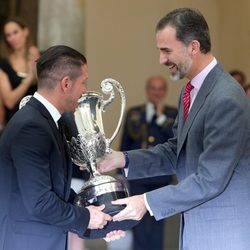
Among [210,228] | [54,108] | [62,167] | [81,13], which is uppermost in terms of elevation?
[81,13]

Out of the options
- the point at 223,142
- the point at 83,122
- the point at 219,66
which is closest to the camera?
the point at 223,142

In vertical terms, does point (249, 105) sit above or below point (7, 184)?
A: above

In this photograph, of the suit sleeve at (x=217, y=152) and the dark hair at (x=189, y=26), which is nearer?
the suit sleeve at (x=217, y=152)

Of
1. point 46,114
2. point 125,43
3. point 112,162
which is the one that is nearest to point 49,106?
point 46,114

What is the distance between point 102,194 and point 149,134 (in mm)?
2374

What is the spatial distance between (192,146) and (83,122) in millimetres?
512

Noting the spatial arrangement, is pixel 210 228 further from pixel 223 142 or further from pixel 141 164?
pixel 141 164

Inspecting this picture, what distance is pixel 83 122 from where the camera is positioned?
10.5ft

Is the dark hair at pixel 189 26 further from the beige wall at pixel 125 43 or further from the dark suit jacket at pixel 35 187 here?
the beige wall at pixel 125 43

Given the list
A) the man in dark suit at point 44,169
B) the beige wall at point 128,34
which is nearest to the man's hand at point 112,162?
the man in dark suit at point 44,169

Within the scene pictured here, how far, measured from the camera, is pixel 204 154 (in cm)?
280

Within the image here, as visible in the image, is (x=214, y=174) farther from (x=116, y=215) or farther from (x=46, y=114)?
(x=46, y=114)

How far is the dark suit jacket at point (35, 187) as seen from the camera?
2.71m

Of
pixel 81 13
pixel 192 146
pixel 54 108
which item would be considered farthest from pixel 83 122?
pixel 81 13
